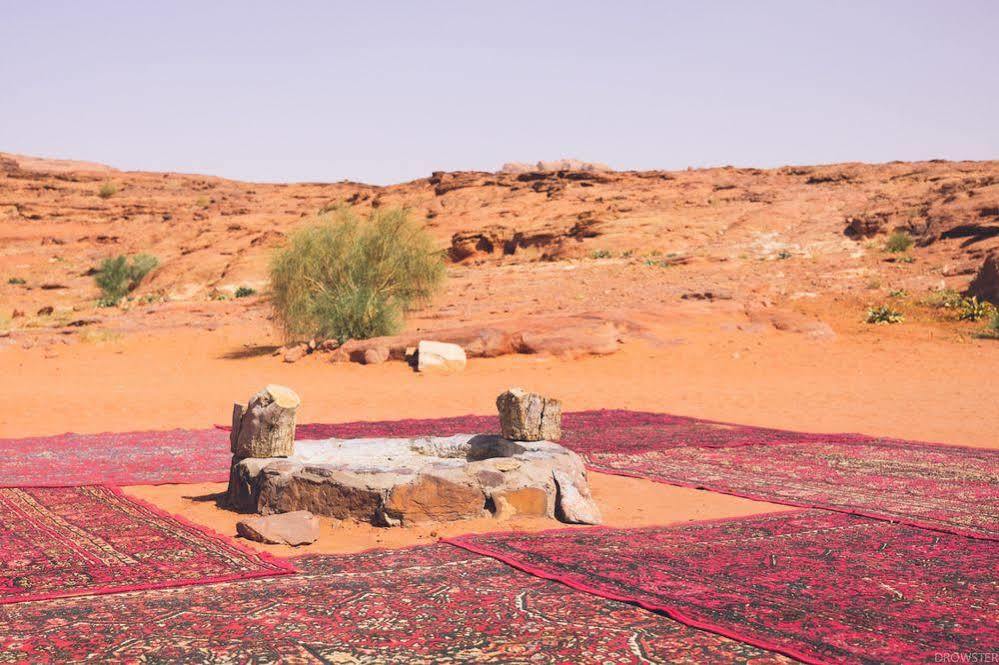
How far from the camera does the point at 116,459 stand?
9648 millimetres

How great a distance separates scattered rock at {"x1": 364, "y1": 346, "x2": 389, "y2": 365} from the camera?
19.5 m

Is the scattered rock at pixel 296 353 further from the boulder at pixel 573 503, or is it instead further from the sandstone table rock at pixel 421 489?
the boulder at pixel 573 503

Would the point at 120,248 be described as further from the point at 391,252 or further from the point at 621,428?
the point at 621,428

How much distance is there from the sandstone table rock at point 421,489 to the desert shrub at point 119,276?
32.7 meters

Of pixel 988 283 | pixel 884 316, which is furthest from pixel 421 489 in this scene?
pixel 988 283

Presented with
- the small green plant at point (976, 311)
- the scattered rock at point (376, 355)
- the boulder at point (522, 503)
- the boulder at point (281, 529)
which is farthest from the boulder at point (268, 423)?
the small green plant at point (976, 311)

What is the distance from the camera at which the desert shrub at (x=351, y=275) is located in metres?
22.0

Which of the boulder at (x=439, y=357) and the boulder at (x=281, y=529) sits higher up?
the boulder at (x=439, y=357)

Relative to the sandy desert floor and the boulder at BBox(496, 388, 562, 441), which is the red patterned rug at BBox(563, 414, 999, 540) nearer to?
the sandy desert floor

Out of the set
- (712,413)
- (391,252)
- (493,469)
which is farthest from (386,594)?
(391,252)

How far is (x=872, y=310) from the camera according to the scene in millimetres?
23312

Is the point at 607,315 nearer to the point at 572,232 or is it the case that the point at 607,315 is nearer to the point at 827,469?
the point at 827,469

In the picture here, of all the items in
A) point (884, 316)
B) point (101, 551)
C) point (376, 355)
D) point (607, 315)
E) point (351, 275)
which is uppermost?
point (351, 275)

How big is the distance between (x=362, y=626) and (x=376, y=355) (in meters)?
15.0
